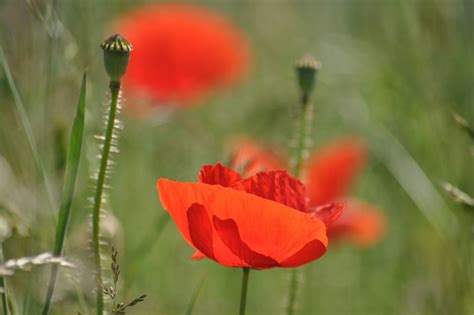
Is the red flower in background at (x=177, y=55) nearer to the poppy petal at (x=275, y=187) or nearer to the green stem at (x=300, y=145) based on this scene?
the green stem at (x=300, y=145)

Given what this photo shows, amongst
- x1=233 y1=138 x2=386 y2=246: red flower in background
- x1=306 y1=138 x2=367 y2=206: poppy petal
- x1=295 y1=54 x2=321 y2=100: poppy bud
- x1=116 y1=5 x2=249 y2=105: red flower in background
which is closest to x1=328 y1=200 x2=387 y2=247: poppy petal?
x1=233 y1=138 x2=386 y2=246: red flower in background

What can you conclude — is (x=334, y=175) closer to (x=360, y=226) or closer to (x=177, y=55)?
(x=360, y=226)

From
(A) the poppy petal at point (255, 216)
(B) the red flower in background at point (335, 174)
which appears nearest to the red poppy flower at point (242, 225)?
(A) the poppy petal at point (255, 216)

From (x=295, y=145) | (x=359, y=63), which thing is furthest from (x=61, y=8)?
(x=359, y=63)

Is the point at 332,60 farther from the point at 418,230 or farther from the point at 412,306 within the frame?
the point at 412,306

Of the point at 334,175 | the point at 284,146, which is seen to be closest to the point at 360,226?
the point at 334,175

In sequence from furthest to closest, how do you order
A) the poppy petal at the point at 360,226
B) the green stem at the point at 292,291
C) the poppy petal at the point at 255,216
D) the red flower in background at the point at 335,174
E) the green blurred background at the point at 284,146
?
the poppy petal at the point at 360,226 < the red flower in background at the point at 335,174 < the green blurred background at the point at 284,146 < the green stem at the point at 292,291 < the poppy petal at the point at 255,216

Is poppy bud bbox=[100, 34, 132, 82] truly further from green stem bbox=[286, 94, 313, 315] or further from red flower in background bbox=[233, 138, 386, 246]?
red flower in background bbox=[233, 138, 386, 246]
